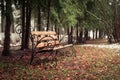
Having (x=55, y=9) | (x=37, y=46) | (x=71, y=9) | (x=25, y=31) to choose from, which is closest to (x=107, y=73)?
(x=37, y=46)

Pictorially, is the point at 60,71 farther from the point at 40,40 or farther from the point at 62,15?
the point at 62,15

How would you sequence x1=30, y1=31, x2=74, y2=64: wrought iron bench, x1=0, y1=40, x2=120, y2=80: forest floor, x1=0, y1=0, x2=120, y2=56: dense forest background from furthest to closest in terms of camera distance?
x1=0, y1=0, x2=120, y2=56: dense forest background → x1=30, y1=31, x2=74, y2=64: wrought iron bench → x1=0, y1=40, x2=120, y2=80: forest floor

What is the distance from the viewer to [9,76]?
7.56m

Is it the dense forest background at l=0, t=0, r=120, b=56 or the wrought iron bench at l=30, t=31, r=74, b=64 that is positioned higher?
the dense forest background at l=0, t=0, r=120, b=56

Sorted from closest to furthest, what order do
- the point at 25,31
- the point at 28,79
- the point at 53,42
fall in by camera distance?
the point at 28,79 < the point at 53,42 < the point at 25,31

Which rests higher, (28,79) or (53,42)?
(53,42)

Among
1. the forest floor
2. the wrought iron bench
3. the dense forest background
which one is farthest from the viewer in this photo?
the dense forest background

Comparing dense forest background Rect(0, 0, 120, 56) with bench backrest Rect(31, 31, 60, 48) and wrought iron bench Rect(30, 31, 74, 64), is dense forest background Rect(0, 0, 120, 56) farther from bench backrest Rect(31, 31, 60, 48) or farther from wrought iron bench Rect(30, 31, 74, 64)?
wrought iron bench Rect(30, 31, 74, 64)

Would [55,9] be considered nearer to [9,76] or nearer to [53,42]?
[53,42]

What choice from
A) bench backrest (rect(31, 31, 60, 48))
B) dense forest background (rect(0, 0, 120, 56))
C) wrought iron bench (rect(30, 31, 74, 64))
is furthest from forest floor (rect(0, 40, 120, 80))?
dense forest background (rect(0, 0, 120, 56))

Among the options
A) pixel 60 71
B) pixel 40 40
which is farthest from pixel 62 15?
pixel 60 71

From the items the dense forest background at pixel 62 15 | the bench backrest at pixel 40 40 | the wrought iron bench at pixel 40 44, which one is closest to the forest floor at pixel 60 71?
the wrought iron bench at pixel 40 44

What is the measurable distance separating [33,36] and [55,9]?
8497 mm

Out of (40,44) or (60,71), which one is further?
(40,44)
